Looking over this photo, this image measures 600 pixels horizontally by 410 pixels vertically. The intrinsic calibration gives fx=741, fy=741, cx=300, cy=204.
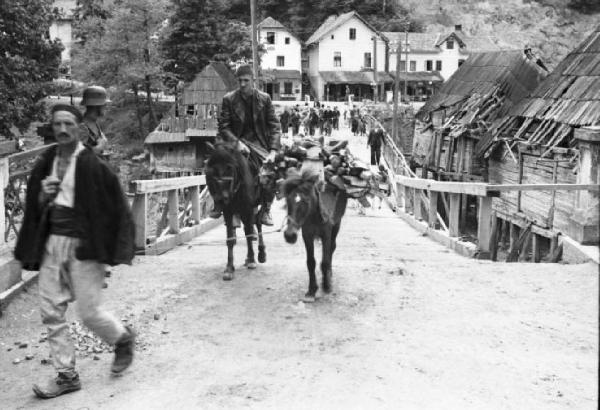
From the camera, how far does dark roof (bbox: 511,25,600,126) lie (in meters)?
22.5

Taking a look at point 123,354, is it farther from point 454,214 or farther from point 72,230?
point 454,214

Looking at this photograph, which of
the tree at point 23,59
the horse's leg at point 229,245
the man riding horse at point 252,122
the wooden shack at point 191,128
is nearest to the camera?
the horse's leg at point 229,245

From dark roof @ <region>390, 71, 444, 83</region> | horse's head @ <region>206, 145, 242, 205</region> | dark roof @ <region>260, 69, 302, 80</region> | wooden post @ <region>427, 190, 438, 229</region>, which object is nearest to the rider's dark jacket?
horse's head @ <region>206, 145, 242, 205</region>

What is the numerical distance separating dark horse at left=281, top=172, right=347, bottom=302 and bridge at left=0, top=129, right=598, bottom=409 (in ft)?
1.25

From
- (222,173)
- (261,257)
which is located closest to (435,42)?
(261,257)

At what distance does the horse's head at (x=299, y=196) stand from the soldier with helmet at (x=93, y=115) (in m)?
2.02

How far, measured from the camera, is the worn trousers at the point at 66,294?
5.16m

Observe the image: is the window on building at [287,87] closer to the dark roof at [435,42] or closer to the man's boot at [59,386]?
the dark roof at [435,42]

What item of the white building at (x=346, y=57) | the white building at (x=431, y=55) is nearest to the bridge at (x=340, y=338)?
the white building at (x=346, y=57)

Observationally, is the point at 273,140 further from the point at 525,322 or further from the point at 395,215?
the point at 395,215

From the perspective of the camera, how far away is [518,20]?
97438mm

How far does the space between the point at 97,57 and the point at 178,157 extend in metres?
10.4

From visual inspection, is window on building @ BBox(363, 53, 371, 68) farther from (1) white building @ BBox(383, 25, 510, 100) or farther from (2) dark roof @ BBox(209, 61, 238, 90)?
(2) dark roof @ BBox(209, 61, 238, 90)

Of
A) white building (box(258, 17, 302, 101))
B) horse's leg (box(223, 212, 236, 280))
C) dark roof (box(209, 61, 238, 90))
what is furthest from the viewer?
white building (box(258, 17, 302, 101))
